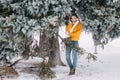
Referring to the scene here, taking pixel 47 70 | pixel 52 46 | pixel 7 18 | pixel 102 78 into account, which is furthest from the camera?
pixel 52 46

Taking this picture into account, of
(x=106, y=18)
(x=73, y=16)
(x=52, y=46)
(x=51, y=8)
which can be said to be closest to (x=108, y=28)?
(x=106, y=18)

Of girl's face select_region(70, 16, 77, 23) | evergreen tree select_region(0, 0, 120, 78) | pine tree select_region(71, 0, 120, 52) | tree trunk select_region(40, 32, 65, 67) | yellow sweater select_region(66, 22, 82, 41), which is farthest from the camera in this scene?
tree trunk select_region(40, 32, 65, 67)

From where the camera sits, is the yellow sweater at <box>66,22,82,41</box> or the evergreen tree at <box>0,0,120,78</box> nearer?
the evergreen tree at <box>0,0,120,78</box>

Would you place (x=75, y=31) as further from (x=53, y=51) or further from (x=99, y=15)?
(x=53, y=51)

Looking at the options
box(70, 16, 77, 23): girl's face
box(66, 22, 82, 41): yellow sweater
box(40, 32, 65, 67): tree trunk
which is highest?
box(70, 16, 77, 23): girl's face

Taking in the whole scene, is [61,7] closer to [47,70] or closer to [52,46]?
[47,70]

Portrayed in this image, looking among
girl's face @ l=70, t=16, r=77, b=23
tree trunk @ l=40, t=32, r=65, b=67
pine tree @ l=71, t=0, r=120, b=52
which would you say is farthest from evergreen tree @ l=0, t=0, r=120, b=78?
tree trunk @ l=40, t=32, r=65, b=67

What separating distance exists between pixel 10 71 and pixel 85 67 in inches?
139

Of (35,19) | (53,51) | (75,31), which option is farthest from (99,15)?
(53,51)

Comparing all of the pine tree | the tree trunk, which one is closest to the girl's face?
the pine tree

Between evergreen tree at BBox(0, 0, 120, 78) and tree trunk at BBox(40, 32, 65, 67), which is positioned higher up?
evergreen tree at BBox(0, 0, 120, 78)

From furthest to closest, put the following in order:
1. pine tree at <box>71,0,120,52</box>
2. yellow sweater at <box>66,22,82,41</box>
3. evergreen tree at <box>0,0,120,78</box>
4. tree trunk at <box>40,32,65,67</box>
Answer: tree trunk at <box>40,32,65,67</box>, yellow sweater at <box>66,22,82,41</box>, pine tree at <box>71,0,120,52</box>, evergreen tree at <box>0,0,120,78</box>

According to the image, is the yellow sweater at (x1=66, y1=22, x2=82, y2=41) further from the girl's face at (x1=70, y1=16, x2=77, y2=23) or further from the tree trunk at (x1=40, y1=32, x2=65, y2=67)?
the tree trunk at (x1=40, y1=32, x2=65, y2=67)

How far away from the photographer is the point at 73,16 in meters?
10.5
